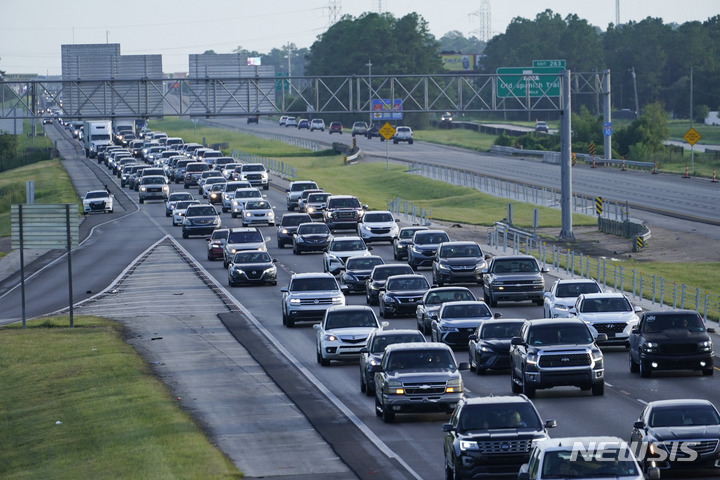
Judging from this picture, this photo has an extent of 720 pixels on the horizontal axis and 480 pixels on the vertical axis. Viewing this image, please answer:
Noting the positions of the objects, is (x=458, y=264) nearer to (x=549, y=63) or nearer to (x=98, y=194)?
(x=549, y=63)

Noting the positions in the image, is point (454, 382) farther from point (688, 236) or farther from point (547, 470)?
point (688, 236)

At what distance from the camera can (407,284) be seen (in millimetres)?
41406

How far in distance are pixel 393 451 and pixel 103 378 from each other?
12.2 meters

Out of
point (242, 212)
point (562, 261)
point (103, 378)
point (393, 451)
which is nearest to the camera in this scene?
point (393, 451)

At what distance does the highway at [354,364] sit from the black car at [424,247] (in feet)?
2.33

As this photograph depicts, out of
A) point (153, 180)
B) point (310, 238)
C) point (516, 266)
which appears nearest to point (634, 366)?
point (516, 266)

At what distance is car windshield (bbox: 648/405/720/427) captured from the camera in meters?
19.0

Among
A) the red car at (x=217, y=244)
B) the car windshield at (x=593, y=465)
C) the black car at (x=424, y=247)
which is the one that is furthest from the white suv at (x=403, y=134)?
the car windshield at (x=593, y=465)

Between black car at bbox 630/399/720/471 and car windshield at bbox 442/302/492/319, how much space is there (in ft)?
47.1

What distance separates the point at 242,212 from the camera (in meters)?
76.2

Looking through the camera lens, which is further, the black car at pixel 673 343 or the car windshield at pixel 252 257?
the car windshield at pixel 252 257

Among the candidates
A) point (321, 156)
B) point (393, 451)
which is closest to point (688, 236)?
point (393, 451)

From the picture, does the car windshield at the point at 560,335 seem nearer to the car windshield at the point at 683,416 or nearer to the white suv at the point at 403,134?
the car windshield at the point at 683,416

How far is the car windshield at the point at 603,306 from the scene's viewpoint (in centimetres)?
3366
